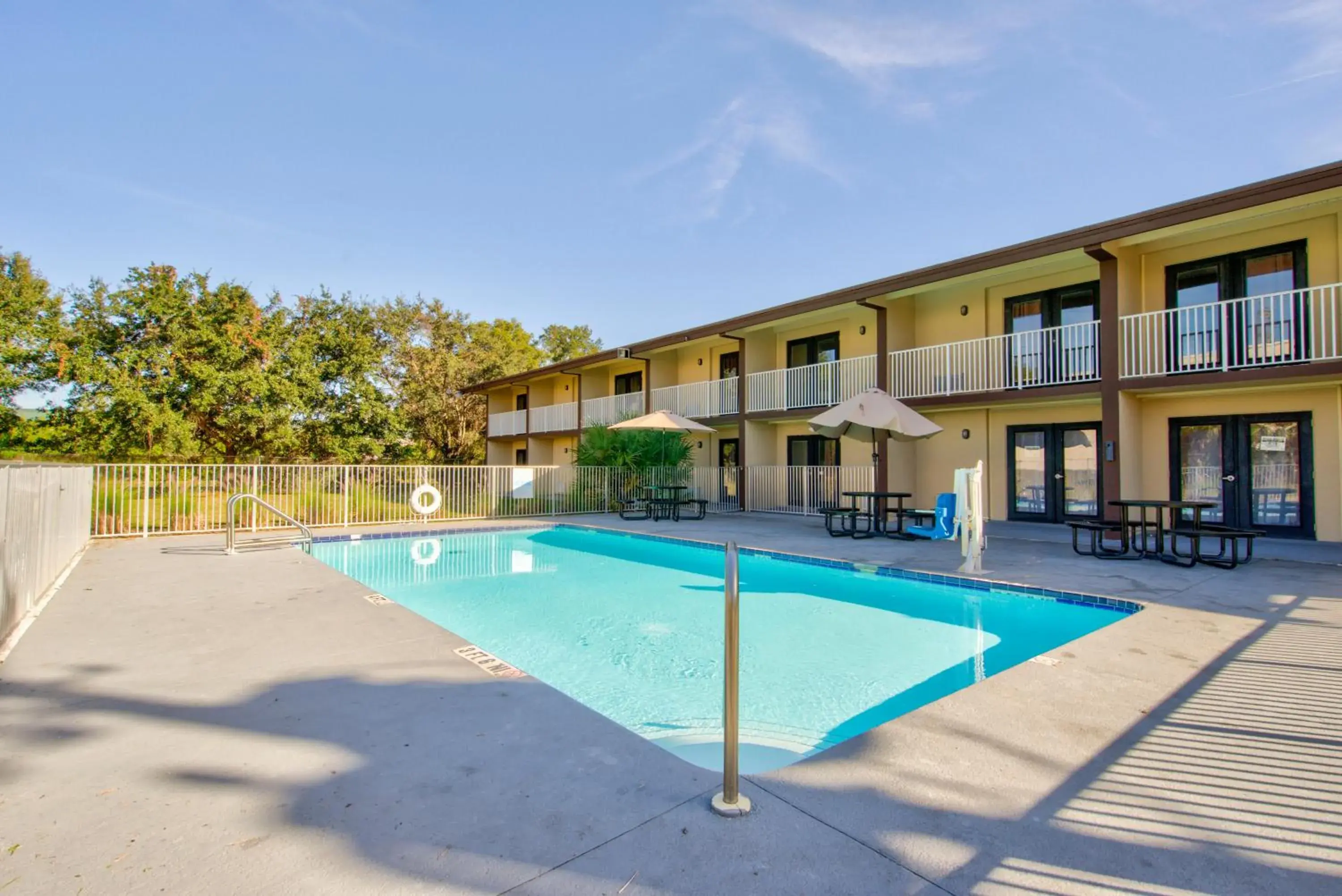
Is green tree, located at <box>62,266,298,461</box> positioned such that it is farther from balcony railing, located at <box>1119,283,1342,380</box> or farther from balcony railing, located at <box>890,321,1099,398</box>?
balcony railing, located at <box>1119,283,1342,380</box>

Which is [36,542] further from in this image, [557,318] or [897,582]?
[557,318]

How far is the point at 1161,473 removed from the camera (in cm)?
1067

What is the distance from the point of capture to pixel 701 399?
17656mm

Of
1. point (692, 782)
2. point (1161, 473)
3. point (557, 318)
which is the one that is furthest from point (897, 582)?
point (557, 318)

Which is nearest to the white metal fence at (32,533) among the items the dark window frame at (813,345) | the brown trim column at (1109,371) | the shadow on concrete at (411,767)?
the shadow on concrete at (411,767)

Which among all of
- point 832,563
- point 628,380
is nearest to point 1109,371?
point 832,563

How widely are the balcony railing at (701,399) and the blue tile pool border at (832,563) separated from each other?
5.96 meters

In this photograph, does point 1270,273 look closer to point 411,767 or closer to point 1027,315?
point 1027,315

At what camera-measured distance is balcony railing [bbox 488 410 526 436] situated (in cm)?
2486

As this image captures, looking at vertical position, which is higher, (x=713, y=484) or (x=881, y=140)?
(x=881, y=140)

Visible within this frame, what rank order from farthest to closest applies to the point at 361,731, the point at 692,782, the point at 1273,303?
the point at 1273,303 < the point at 361,731 < the point at 692,782

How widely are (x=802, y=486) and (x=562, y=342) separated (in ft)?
95.3

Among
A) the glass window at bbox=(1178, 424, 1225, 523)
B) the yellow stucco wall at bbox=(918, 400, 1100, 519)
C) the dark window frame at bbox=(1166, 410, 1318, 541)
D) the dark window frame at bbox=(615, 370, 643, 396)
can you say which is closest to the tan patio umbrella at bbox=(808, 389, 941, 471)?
the yellow stucco wall at bbox=(918, 400, 1100, 519)

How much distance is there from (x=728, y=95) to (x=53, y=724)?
15.0 m
